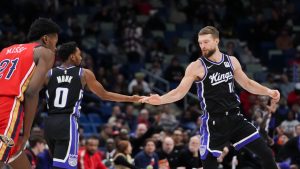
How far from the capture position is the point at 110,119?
17.2 m

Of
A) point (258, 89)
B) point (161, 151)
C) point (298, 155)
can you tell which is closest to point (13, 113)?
point (258, 89)

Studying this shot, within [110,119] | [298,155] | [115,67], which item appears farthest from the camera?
[115,67]

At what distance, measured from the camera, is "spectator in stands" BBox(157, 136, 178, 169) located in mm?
13250

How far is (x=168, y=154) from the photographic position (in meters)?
13.7

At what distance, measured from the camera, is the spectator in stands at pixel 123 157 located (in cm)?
1191

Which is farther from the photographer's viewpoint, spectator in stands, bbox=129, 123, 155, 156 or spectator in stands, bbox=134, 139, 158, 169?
spectator in stands, bbox=129, 123, 155, 156

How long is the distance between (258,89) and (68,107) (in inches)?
89.7

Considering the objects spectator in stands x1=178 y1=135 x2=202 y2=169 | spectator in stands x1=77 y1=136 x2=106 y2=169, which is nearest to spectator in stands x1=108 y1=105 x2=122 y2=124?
spectator in stands x1=178 y1=135 x2=202 y2=169

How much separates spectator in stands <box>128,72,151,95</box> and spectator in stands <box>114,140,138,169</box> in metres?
6.24

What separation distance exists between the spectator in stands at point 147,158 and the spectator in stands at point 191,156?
455 mm

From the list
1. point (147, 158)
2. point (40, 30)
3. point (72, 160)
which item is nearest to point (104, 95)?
point (72, 160)

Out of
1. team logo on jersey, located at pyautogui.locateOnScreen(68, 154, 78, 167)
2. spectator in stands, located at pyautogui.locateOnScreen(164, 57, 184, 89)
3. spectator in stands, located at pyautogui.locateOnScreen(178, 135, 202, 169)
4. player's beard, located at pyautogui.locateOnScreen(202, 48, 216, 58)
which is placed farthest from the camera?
spectator in stands, located at pyautogui.locateOnScreen(164, 57, 184, 89)

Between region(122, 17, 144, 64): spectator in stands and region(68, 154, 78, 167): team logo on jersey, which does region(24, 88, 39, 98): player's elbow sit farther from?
region(122, 17, 144, 64): spectator in stands

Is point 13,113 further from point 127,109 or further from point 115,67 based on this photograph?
point 115,67
